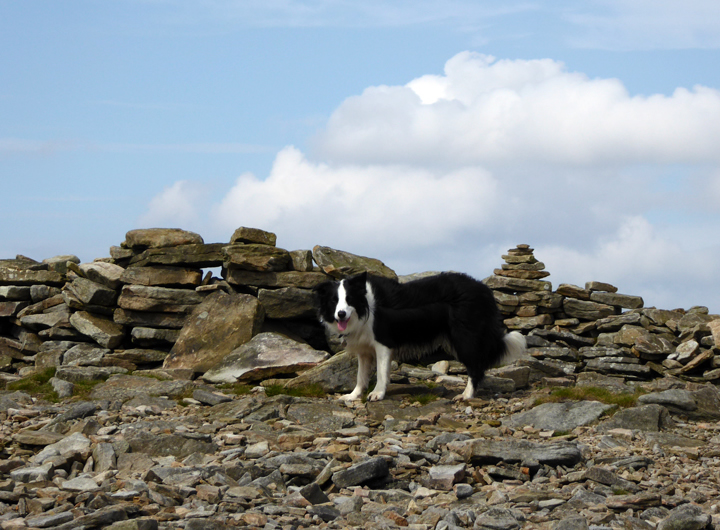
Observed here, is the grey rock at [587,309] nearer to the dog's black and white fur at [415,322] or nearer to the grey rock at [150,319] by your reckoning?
the dog's black and white fur at [415,322]

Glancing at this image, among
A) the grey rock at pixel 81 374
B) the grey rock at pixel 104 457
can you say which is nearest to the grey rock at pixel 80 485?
the grey rock at pixel 104 457

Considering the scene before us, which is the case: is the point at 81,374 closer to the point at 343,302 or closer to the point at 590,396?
the point at 343,302

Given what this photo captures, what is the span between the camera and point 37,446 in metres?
7.80

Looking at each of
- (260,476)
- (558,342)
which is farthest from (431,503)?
(558,342)

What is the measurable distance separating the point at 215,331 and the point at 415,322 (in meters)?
4.14

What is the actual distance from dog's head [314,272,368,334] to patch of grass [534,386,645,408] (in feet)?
8.82

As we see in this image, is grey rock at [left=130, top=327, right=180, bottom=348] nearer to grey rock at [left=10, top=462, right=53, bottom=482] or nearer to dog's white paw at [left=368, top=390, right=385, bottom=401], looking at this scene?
dog's white paw at [left=368, top=390, right=385, bottom=401]

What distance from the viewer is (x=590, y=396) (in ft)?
32.0

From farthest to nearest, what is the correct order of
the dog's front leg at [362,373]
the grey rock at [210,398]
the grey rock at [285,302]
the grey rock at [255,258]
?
the grey rock at [255,258], the grey rock at [285,302], the dog's front leg at [362,373], the grey rock at [210,398]

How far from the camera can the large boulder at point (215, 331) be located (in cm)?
1252

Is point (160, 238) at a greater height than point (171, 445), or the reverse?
point (160, 238)

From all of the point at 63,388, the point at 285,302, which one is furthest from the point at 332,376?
the point at 63,388

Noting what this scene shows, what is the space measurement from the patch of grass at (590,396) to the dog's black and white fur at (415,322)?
3.17 feet

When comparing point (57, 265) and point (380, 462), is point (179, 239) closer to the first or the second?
point (57, 265)
